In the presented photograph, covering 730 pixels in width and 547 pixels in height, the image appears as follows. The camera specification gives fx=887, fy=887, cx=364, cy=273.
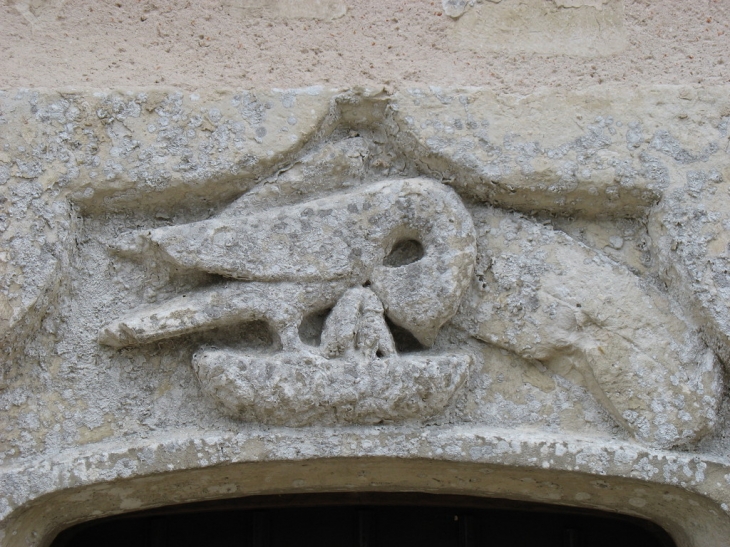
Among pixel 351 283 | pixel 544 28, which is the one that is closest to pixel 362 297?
pixel 351 283

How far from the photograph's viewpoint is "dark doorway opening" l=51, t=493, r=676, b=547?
159cm

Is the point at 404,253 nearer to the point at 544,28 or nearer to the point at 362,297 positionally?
the point at 362,297

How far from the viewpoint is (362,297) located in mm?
1333

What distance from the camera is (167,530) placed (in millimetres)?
1605

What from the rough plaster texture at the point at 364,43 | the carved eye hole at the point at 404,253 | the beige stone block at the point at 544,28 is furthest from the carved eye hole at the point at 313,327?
the beige stone block at the point at 544,28

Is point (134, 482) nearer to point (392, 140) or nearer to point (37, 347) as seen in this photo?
point (37, 347)

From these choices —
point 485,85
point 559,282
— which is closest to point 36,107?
point 485,85

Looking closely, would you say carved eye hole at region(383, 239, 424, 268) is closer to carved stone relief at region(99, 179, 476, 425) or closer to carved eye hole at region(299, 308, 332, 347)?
carved stone relief at region(99, 179, 476, 425)

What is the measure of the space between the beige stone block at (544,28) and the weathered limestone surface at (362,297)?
13 centimetres

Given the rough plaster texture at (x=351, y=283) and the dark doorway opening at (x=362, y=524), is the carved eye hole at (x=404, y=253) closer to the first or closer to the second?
the rough plaster texture at (x=351, y=283)

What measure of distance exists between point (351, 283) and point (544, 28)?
22.3 inches

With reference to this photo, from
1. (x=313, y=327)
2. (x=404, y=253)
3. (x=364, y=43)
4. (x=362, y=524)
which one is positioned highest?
(x=364, y=43)

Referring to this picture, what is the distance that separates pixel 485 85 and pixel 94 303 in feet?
2.34

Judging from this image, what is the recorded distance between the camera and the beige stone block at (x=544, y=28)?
1497mm
